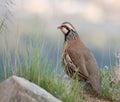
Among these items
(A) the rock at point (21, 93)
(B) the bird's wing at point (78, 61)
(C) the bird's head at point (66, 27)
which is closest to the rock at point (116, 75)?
(B) the bird's wing at point (78, 61)

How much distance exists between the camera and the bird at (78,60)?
10.5 m

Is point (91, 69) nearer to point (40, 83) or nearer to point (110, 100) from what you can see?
point (110, 100)

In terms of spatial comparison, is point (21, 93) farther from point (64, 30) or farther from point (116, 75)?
point (116, 75)

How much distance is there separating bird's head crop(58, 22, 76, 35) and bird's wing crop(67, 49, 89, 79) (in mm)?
457

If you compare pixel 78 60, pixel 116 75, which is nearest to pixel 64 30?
pixel 78 60

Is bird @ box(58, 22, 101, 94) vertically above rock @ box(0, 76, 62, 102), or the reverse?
rock @ box(0, 76, 62, 102)

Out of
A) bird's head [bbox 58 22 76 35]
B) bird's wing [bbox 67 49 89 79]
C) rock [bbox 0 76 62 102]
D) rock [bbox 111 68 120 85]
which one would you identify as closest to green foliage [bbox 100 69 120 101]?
rock [bbox 111 68 120 85]

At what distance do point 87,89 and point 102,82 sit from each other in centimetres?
36

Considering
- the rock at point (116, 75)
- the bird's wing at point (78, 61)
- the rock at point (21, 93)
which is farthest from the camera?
the rock at point (116, 75)

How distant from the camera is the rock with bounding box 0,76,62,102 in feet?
24.7

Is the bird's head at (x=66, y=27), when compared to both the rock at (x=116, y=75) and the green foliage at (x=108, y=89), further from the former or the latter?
the rock at (x=116, y=75)

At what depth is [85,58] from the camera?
10.7 m

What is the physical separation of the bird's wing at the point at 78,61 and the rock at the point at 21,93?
9.38ft

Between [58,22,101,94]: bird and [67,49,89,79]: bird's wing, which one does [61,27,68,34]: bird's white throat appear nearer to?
[58,22,101,94]: bird
